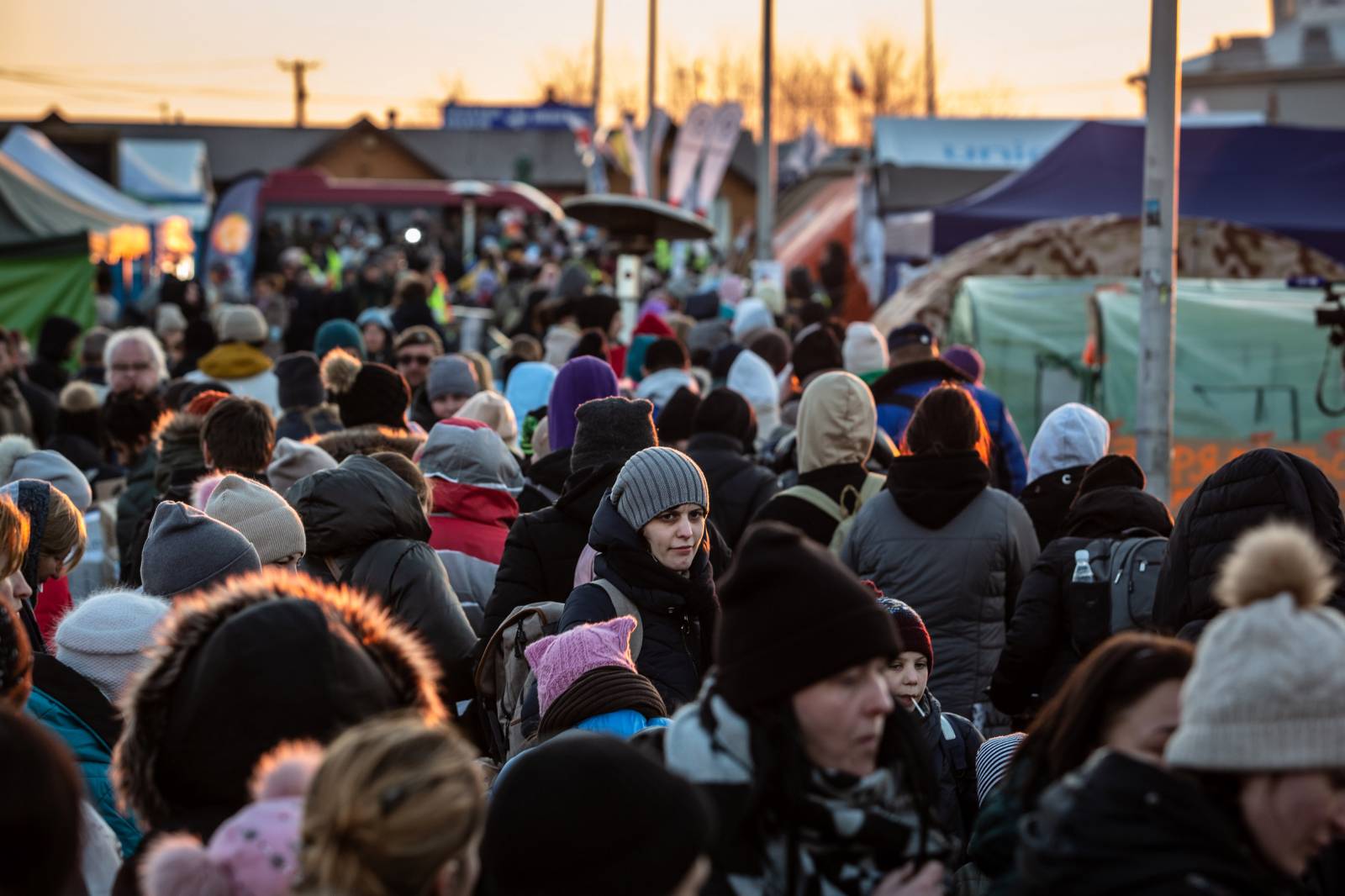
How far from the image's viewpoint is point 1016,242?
1565cm

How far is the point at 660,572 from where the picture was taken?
4.96 metres

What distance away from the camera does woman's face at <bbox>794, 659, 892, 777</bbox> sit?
2.75m

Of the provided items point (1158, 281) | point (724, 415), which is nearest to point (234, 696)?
point (724, 415)

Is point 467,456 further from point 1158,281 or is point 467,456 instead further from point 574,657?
point 1158,281

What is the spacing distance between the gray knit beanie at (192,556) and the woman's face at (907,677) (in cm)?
176

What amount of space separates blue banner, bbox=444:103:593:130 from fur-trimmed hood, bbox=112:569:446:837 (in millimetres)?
71683

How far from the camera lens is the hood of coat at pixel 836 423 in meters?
6.80

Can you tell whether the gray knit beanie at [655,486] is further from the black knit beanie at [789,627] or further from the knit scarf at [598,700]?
the black knit beanie at [789,627]

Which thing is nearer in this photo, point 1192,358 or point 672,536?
point 672,536

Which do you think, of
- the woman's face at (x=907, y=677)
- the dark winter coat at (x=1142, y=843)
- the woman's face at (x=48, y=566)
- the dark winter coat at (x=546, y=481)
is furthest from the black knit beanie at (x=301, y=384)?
the dark winter coat at (x=1142, y=843)

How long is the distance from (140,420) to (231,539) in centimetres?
485

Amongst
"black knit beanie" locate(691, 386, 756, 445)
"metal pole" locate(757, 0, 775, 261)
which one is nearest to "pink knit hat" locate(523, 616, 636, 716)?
"black knit beanie" locate(691, 386, 756, 445)

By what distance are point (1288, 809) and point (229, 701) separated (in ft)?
5.42

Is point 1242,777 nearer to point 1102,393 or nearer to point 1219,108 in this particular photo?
point 1102,393
